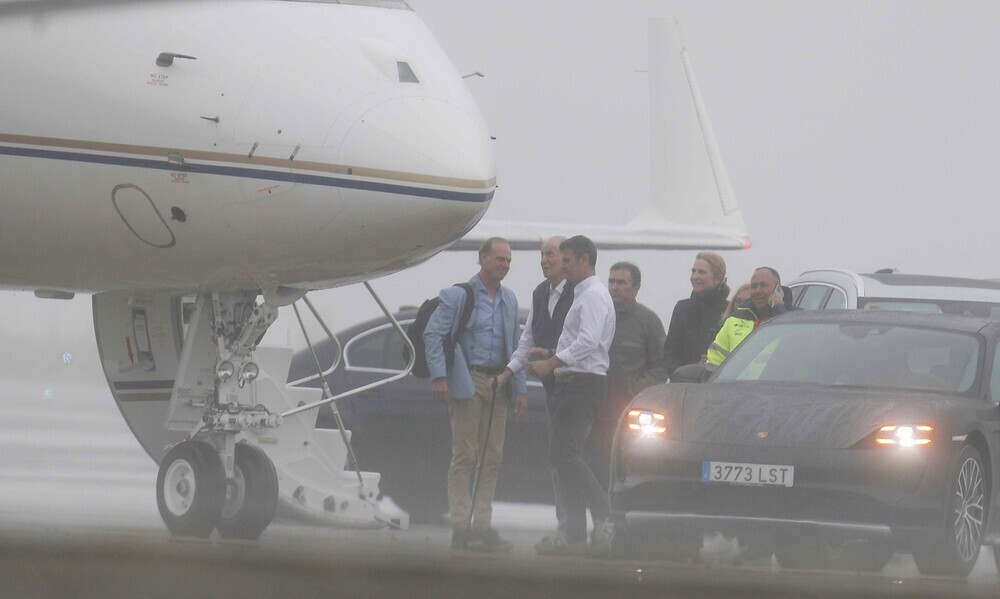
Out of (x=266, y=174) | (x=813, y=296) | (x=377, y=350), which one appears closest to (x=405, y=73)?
(x=266, y=174)

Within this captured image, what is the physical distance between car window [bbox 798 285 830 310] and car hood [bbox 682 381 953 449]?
580cm

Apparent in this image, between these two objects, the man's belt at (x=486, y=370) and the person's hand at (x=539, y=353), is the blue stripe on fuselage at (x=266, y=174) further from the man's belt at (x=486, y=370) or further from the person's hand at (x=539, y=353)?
the man's belt at (x=486, y=370)

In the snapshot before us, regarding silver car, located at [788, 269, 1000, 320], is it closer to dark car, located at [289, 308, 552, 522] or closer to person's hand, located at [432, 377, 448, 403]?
dark car, located at [289, 308, 552, 522]

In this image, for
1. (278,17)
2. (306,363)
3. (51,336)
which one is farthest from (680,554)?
(51,336)

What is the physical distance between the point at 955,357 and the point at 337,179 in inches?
134

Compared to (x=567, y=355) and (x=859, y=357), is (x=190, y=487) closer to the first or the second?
(x=567, y=355)

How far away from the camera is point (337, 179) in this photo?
9883 millimetres

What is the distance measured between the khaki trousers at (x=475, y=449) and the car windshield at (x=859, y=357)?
1698 millimetres

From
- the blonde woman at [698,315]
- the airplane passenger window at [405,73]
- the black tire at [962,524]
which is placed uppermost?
the airplane passenger window at [405,73]

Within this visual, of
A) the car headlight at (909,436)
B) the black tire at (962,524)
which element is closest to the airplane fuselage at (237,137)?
the car headlight at (909,436)

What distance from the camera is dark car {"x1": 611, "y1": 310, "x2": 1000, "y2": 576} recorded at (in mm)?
9078

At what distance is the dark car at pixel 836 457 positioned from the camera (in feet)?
29.8

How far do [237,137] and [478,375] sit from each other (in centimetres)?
274

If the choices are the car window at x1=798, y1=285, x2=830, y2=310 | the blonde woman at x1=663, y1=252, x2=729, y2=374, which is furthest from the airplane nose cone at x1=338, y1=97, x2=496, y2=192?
the car window at x1=798, y1=285, x2=830, y2=310
